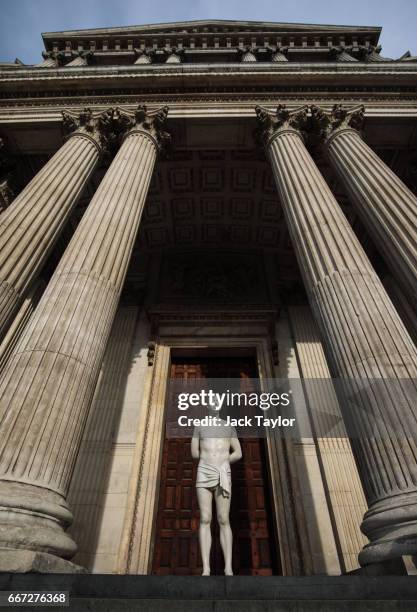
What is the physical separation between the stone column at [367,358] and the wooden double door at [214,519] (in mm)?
4955

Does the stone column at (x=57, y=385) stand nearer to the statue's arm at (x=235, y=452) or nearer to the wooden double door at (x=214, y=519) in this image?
the statue's arm at (x=235, y=452)

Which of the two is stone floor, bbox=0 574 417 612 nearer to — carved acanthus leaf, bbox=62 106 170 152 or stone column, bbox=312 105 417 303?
stone column, bbox=312 105 417 303

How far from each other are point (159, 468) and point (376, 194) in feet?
26.5

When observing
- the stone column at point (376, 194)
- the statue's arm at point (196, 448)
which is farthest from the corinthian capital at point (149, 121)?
the statue's arm at point (196, 448)

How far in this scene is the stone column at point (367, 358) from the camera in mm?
3580

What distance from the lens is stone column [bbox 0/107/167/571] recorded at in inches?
131

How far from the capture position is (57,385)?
4.36 m

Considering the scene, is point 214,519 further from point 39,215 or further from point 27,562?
point 39,215

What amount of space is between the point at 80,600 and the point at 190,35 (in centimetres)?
2163

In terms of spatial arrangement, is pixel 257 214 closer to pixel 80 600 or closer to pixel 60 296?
pixel 60 296

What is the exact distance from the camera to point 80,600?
2.49 metres

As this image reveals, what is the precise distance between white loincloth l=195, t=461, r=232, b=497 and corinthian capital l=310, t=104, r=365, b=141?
28.1 ft

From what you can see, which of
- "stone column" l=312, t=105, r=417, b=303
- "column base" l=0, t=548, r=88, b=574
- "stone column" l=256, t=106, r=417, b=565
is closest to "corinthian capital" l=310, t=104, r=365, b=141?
"stone column" l=312, t=105, r=417, b=303

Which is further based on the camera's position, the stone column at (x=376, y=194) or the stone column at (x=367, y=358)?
the stone column at (x=376, y=194)
